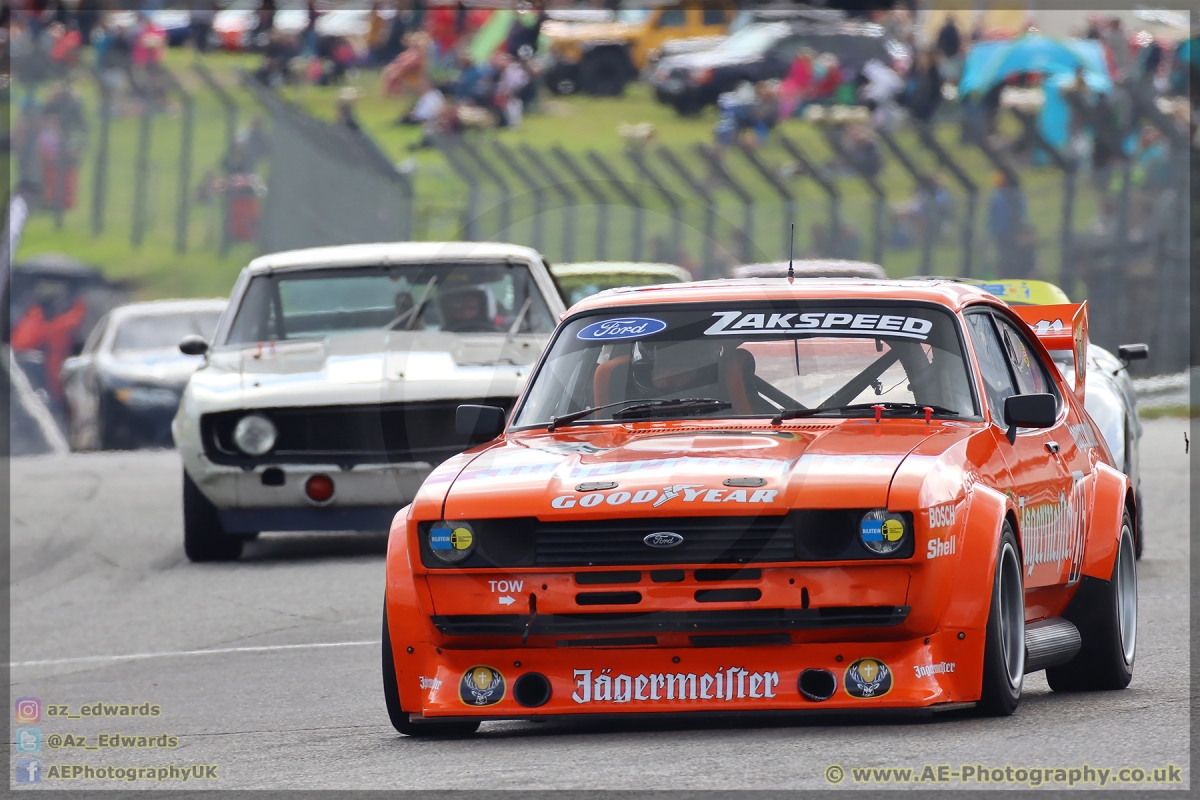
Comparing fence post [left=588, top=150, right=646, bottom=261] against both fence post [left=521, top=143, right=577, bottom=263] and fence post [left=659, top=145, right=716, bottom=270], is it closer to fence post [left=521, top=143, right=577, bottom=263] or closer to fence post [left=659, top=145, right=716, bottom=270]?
fence post [left=521, top=143, right=577, bottom=263]

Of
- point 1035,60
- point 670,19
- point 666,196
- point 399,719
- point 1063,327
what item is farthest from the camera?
point 670,19

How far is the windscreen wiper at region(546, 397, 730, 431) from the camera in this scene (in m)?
6.15

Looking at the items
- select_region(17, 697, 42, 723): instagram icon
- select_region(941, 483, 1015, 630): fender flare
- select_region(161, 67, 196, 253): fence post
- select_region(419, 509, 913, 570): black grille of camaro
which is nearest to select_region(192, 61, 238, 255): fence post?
select_region(161, 67, 196, 253): fence post

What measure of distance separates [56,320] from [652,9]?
15.8m

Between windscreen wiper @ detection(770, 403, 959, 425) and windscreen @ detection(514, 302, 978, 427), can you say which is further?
windscreen @ detection(514, 302, 978, 427)

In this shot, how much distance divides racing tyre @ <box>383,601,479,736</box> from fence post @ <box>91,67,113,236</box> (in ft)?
81.1

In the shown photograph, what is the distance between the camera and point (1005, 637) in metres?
5.49

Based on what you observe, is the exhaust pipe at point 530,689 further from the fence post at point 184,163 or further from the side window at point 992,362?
the fence post at point 184,163

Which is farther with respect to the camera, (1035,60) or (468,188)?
(1035,60)

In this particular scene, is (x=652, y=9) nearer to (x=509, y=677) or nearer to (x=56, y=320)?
(x=56, y=320)

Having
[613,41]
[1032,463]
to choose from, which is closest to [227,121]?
[613,41]

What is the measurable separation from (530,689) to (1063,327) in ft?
12.5

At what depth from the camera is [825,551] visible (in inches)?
204

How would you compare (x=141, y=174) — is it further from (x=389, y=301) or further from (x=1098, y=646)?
(x=1098, y=646)
